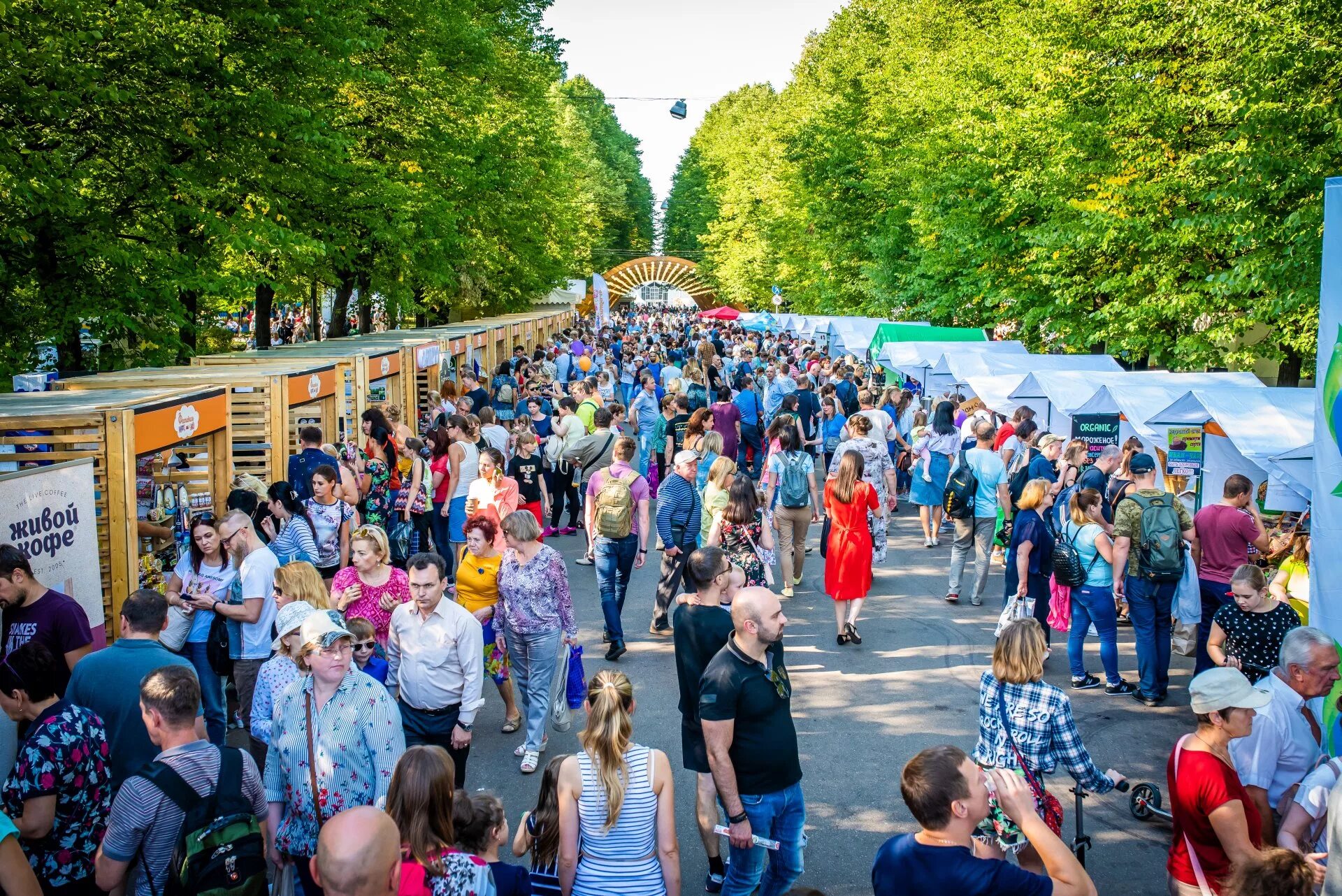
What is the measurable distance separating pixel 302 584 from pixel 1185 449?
9510mm

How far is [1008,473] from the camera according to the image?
12.5 metres

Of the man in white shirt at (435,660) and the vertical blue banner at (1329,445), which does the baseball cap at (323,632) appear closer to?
the man in white shirt at (435,660)

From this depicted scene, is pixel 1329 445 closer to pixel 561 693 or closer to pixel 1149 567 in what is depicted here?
pixel 1149 567

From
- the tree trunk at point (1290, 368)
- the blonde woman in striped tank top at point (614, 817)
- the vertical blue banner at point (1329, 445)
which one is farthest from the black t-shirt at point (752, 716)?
the tree trunk at point (1290, 368)

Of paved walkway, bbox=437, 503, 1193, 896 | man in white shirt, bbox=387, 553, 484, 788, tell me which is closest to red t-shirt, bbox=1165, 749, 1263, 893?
paved walkway, bbox=437, 503, 1193, 896

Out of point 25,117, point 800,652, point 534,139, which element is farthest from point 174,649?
point 534,139

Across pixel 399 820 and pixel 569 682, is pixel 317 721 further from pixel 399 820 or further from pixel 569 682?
pixel 569 682

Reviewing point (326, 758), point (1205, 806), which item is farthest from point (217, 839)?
point (1205, 806)

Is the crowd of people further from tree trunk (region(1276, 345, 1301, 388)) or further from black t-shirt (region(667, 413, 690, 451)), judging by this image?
tree trunk (region(1276, 345, 1301, 388))

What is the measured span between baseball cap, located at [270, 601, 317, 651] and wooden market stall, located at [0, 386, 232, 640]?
254cm

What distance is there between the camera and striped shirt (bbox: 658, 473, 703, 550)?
30.8 ft

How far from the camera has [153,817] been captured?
4.10 meters

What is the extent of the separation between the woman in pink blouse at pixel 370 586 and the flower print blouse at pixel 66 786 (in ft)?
6.62

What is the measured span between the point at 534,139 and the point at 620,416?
25.3m
